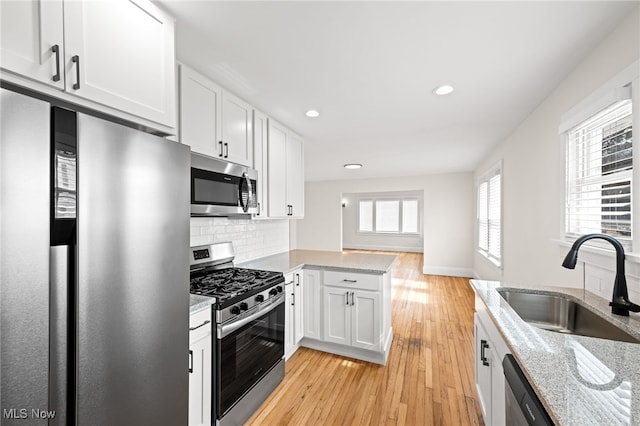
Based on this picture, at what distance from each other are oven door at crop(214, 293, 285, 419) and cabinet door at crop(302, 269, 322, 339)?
0.54 meters

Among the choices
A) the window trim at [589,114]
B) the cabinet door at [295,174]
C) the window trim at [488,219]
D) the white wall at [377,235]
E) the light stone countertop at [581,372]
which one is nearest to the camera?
the light stone countertop at [581,372]

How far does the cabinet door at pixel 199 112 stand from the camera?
1690 mm

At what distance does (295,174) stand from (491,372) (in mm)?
2509

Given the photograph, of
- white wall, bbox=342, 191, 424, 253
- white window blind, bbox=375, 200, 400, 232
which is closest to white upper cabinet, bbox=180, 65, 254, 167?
white wall, bbox=342, 191, 424, 253

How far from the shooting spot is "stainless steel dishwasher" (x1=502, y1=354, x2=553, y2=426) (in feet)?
2.57

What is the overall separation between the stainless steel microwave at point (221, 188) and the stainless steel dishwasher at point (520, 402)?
1.91 meters

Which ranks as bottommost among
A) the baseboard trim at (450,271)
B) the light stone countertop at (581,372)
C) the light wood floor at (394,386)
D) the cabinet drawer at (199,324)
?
the light wood floor at (394,386)

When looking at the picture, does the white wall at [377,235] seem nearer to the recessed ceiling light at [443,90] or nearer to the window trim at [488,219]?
the window trim at [488,219]

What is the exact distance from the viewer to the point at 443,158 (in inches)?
180

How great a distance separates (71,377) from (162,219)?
58 centimetres

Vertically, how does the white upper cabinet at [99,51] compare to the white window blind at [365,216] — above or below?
above

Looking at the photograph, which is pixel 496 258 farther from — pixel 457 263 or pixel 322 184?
pixel 322 184

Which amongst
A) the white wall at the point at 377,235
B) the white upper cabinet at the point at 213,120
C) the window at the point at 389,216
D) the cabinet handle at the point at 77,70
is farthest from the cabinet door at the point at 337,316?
the window at the point at 389,216

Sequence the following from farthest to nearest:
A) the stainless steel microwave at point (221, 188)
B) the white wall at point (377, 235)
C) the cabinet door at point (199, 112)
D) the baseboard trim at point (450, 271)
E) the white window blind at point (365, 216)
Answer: the white window blind at point (365, 216) → the white wall at point (377, 235) → the baseboard trim at point (450, 271) → the stainless steel microwave at point (221, 188) → the cabinet door at point (199, 112)
